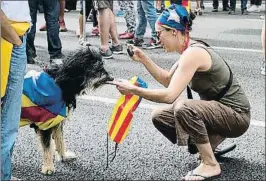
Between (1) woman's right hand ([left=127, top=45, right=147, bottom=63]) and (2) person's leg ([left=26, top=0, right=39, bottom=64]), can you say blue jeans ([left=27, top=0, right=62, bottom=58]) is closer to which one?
(2) person's leg ([left=26, top=0, right=39, bottom=64])

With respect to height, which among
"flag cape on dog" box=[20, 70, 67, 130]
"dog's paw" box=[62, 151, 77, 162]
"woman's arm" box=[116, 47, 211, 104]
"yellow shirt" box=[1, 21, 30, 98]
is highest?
"yellow shirt" box=[1, 21, 30, 98]

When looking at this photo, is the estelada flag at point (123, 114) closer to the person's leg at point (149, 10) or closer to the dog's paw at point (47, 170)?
the dog's paw at point (47, 170)

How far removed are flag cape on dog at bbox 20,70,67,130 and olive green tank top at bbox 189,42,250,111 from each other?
866 millimetres

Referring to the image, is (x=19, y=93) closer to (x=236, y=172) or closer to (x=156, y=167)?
(x=156, y=167)

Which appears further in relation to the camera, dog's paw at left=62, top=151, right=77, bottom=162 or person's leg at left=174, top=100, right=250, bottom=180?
dog's paw at left=62, top=151, right=77, bottom=162

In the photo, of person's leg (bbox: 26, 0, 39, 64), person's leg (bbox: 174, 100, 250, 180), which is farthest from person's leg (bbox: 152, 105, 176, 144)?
person's leg (bbox: 26, 0, 39, 64)

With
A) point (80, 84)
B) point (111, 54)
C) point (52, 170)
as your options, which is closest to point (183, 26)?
point (80, 84)

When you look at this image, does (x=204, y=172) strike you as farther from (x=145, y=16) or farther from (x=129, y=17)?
(x=129, y=17)

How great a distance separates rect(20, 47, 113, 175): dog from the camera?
11.2 ft

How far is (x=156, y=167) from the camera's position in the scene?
3.65 m

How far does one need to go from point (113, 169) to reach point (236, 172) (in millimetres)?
800

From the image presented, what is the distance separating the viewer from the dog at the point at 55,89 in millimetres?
3416

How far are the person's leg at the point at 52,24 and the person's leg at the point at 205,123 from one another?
3145 mm

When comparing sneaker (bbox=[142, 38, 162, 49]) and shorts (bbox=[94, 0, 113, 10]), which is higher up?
shorts (bbox=[94, 0, 113, 10])
